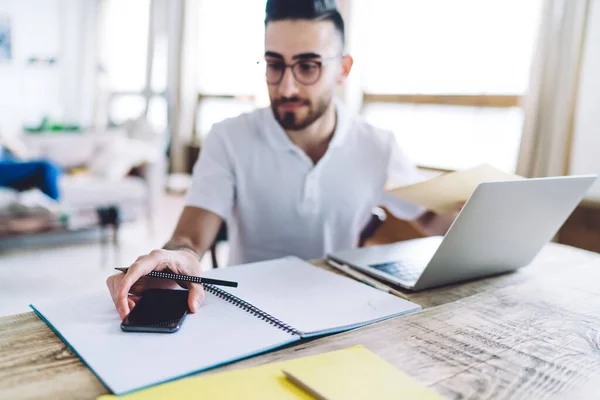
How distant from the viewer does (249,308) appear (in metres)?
0.75

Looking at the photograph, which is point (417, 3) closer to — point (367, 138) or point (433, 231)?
point (367, 138)

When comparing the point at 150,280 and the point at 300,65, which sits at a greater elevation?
the point at 300,65

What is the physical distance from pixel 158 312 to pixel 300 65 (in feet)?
2.47

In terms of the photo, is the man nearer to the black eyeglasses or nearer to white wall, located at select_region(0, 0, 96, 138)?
the black eyeglasses

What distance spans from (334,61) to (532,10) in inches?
86.3

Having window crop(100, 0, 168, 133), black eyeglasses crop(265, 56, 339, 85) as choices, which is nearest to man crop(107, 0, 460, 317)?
black eyeglasses crop(265, 56, 339, 85)

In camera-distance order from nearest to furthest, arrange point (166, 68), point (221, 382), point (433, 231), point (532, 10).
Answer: point (221, 382) < point (433, 231) < point (532, 10) < point (166, 68)

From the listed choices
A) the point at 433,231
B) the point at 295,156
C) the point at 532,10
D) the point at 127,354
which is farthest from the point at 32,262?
the point at 532,10

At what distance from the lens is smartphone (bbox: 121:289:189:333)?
0.66 metres

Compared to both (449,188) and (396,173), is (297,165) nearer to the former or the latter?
(396,173)

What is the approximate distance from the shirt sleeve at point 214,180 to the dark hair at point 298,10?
35cm

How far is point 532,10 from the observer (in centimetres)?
298

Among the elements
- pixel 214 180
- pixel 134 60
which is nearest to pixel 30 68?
pixel 134 60

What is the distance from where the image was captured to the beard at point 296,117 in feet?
4.34
